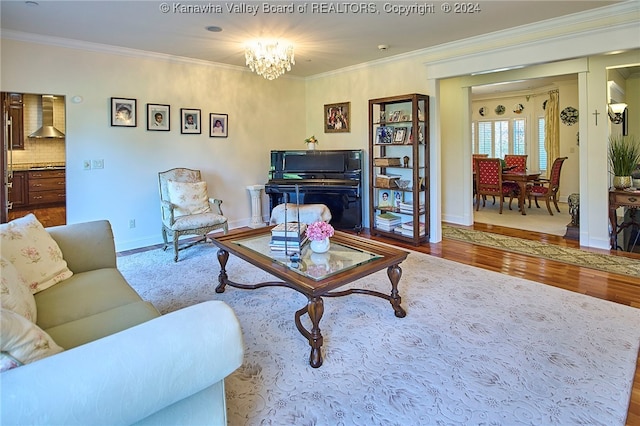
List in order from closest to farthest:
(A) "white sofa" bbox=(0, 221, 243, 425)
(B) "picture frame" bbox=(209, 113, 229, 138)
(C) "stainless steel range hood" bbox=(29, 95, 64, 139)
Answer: (A) "white sofa" bbox=(0, 221, 243, 425) < (B) "picture frame" bbox=(209, 113, 229, 138) < (C) "stainless steel range hood" bbox=(29, 95, 64, 139)

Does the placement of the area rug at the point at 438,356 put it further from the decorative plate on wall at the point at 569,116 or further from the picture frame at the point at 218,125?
the decorative plate on wall at the point at 569,116

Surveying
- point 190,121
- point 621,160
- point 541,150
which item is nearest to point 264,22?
point 190,121

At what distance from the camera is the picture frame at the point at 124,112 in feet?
15.3

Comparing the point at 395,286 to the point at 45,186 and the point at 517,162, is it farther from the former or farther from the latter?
the point at 45,186

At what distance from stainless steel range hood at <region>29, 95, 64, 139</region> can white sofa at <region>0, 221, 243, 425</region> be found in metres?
6.80

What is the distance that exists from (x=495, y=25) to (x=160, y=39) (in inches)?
145

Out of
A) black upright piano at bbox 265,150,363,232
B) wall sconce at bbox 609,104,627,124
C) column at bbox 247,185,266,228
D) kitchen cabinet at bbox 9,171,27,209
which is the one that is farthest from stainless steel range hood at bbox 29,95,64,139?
wall sconce at bbox 609,104,627,124

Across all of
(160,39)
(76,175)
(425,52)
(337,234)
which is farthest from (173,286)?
(425,52)

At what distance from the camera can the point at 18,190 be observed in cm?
668

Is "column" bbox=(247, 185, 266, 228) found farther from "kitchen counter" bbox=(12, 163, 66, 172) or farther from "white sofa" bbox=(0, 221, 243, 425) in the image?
"white sofa" bbox=(0, 221, 243, 425)

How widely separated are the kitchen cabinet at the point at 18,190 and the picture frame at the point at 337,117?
552cm

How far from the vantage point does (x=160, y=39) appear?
425 cm

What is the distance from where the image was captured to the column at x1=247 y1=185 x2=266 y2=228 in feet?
19.9

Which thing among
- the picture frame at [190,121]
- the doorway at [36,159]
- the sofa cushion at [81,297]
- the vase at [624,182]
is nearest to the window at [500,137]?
the vase at [624,182]
